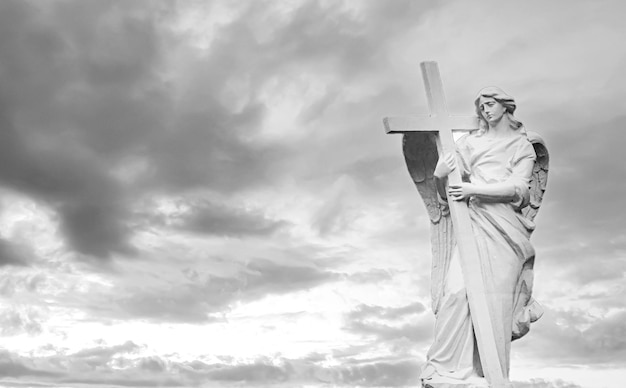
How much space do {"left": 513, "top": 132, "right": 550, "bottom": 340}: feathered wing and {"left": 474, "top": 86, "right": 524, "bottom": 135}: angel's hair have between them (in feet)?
0.95

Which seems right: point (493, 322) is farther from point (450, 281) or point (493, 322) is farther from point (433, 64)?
point (433, 64)

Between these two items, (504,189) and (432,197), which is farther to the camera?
(432,197)

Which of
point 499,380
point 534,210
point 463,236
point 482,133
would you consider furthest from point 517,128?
point 499,380

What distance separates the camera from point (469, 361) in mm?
9141

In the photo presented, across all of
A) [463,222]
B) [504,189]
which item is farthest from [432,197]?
[504,189]

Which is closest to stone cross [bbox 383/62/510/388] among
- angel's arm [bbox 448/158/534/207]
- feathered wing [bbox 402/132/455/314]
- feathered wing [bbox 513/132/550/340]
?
angel's arm [bbox 448/158/534/207]

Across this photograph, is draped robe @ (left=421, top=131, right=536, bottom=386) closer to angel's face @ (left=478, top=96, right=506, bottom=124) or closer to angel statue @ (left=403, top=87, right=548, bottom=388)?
angel statue @ (left=403, top=87, right=548, bottom=388)

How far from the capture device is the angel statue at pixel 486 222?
926cm

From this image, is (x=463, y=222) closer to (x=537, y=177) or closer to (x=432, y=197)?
(x=432, y=197)

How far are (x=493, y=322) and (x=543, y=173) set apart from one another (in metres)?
2.66

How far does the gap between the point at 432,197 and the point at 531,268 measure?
168cm

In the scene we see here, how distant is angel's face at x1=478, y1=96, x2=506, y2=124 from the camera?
1035 centimetres

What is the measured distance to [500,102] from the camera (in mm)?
10367

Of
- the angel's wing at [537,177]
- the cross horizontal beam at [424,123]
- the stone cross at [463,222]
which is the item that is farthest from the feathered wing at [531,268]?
the cross horizontal beam at [424,123]
